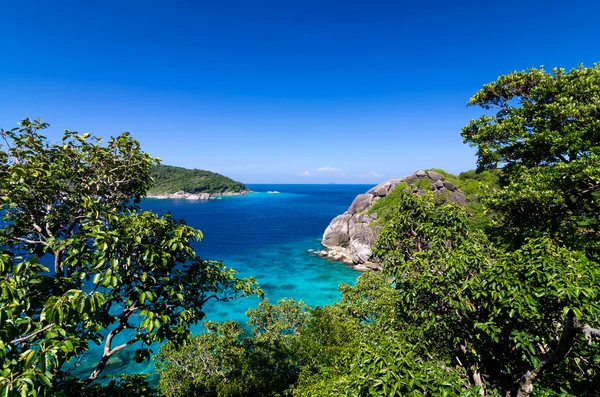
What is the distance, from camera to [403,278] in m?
7.16

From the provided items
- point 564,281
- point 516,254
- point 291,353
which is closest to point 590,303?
point 564,281

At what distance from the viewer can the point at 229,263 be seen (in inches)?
2082

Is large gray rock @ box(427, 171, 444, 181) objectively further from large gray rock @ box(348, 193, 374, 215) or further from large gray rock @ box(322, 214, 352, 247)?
large gray rock @ box(322, 214, 352, 247)

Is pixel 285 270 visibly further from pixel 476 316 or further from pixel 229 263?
pixel 476 316

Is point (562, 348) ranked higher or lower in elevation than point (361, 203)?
higher

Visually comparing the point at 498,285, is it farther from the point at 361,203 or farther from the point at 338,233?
the point at 361,203

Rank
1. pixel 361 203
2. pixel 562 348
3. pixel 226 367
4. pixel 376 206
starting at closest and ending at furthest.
Answer: pixel 562 348 → pixel 226 367 → pixel 376 206 → pixel 361 203

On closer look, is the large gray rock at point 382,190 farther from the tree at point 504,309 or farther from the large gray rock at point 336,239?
the tree at point 504,309

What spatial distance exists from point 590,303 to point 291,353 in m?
13.9

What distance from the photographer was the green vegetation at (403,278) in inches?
170

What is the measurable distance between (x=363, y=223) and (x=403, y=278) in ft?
163

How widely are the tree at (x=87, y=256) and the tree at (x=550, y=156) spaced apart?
10.6 meters

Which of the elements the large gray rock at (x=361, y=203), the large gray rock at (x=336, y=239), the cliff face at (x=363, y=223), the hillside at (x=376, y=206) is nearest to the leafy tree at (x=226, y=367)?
the cliff face at (x=363, y=223)

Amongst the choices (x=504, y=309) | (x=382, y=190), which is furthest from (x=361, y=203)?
(x=504, y=309)
